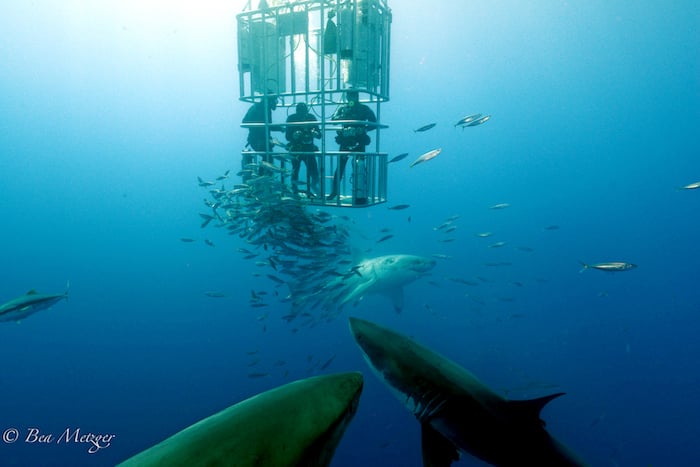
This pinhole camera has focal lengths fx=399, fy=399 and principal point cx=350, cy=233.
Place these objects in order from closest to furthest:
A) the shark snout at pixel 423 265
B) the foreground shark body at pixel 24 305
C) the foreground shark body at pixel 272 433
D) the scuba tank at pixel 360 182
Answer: the foreground shark body at pixel 272 433 → the foreground shark body at pixel 24 305 → the scuba tank at pixel 360 182 → the shark snout at pixel 423 265

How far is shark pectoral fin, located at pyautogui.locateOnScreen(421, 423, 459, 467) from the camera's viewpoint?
2.02 m

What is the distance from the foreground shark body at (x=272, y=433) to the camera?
2.06 ft

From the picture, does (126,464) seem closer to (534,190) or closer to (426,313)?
(426,313)

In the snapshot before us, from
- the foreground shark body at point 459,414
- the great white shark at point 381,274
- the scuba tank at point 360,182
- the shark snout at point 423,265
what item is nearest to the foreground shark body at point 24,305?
the scuba tank at point 360,182

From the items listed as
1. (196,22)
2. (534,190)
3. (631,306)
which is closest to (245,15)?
(631,306)

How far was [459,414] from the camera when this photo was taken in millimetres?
1938

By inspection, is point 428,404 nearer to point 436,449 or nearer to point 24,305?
point 436,449

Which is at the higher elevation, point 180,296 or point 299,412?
point 299,412

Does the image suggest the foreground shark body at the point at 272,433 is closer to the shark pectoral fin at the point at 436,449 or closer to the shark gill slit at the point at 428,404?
the shark gill slit at the point at 428,404

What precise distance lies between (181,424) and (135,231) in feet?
285

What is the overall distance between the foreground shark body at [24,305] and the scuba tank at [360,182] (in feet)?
14.7

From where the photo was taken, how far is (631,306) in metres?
40.6

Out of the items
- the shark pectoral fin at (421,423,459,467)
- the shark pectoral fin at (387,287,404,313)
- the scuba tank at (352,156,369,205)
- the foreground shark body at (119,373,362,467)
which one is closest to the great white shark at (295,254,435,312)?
the shark pectoral fin at (387,287,404,313)

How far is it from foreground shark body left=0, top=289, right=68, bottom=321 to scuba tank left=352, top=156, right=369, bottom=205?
4.49 meters
